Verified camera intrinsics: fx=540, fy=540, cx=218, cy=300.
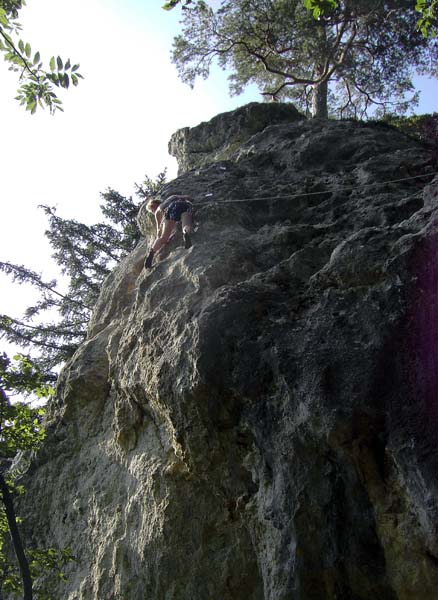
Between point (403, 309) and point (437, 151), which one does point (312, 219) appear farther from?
point (403, 309)

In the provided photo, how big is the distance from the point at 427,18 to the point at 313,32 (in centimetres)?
1071

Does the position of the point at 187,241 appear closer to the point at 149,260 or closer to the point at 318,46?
the point at 149,260

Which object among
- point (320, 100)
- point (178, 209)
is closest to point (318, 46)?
point (320, 100)

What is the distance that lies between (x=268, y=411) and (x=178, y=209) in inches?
173

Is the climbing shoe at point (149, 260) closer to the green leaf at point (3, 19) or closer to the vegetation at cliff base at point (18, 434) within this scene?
the vegetation at cliff base at point (18, 434)

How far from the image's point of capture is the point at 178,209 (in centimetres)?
878

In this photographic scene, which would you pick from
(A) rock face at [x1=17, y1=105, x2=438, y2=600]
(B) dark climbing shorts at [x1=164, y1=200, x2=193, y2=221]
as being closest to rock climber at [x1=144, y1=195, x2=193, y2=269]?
(B) dark climbing shorts at [x1=164, y1=200, x2=193, y2=221]

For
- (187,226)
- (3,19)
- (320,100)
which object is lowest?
(3,19)

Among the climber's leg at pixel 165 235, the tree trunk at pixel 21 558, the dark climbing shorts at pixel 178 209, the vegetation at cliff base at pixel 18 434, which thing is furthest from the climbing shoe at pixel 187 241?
the tree trunk at pixel 21 558

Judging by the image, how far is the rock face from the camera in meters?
4.62

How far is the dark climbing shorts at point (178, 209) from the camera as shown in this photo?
345 inches

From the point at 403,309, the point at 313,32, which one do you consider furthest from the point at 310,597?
the point at 313,32

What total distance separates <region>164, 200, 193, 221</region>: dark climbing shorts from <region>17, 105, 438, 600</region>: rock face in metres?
0.25

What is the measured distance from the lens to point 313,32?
1495 cm
